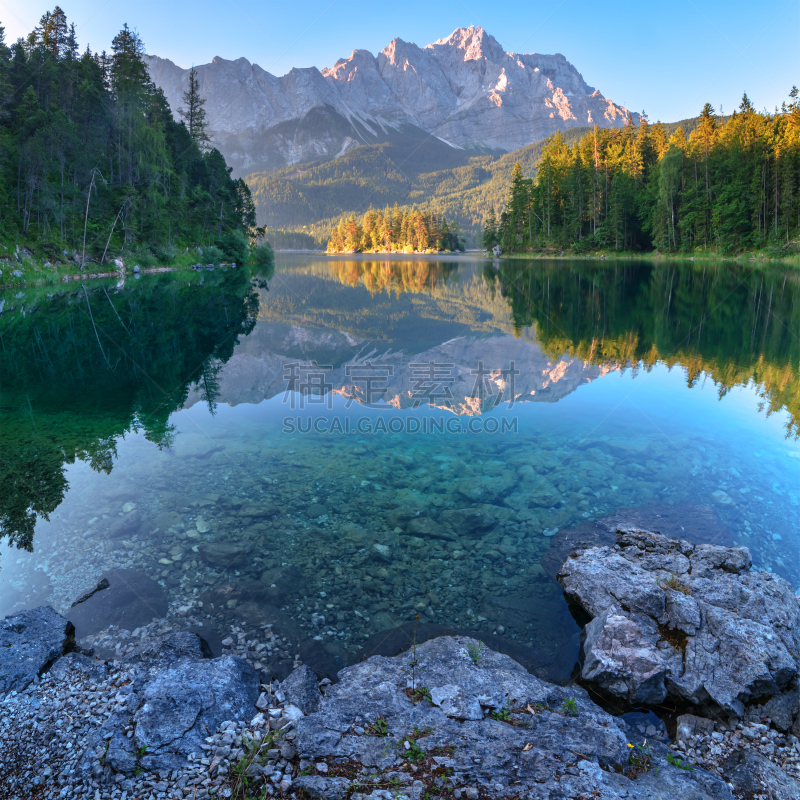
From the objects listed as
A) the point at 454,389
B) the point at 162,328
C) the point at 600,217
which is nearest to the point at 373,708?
the point at 454,389

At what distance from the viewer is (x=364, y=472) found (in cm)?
1116

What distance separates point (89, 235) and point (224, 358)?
158ft

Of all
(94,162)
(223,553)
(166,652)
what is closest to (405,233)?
(94,162)

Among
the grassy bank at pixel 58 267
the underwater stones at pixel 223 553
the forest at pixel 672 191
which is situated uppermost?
the forest at pixel 672 191

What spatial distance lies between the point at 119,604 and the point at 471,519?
5803 mm

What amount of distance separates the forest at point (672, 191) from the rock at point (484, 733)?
265ft

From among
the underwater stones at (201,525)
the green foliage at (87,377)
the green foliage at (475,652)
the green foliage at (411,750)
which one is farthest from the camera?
the green foliage at (87,377)

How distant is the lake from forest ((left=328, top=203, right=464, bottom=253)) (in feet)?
493

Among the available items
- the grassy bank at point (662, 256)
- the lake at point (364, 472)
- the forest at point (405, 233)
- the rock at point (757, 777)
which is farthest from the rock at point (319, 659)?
the forest at point (405, 233)

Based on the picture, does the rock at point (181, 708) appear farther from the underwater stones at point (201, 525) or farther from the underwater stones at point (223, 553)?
the underwater stones at point (201, 525)

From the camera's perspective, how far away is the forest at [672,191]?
2825 inches

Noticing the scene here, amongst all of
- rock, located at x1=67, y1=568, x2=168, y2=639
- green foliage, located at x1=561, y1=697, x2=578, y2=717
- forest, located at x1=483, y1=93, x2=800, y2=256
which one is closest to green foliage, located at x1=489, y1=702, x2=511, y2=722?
green foliage, located at x1=561, y1=697, x2=578, y2=717

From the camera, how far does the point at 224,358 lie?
21984 millimetres

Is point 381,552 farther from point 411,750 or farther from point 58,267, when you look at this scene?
point 58,267
